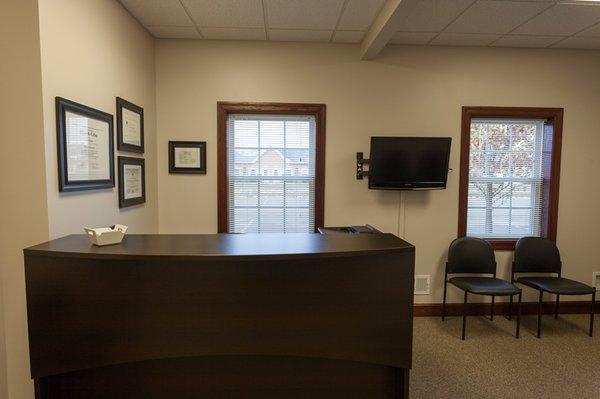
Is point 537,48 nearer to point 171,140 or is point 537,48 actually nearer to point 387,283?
point 387,283

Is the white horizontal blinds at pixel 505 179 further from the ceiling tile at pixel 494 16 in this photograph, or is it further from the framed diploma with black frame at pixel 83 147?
the framed diploma with black frame at pixel 83 147

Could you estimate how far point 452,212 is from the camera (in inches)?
134

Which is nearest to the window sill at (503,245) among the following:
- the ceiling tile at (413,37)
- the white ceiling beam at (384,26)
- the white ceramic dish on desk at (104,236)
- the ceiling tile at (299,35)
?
the ceiling tile at (413,37)

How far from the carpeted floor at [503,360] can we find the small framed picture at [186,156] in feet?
8.23

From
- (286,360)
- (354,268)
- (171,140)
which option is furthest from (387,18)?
(286,360)

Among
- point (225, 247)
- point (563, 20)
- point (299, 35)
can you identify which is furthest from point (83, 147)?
point (563, 20)

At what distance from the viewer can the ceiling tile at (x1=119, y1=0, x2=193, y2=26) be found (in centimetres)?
250

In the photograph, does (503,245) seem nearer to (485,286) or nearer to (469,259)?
(469,259)

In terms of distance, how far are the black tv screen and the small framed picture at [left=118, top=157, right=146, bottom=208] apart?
203 cm

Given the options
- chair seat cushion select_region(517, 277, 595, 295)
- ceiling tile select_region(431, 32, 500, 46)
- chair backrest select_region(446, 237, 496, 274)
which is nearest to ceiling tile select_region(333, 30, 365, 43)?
ceiling tile select_region(431, 32, 500, 46)

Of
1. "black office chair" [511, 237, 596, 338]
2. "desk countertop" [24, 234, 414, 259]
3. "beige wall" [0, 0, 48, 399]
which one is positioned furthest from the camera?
"black office chair" [511, 237, 596, 338]


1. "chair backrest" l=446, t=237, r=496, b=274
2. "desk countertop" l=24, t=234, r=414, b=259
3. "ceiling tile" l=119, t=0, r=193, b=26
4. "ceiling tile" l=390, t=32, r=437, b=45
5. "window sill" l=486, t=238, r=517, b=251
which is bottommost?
"chair backrest" l=446, t=237, r=496, b=274

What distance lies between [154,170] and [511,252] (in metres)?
3.61

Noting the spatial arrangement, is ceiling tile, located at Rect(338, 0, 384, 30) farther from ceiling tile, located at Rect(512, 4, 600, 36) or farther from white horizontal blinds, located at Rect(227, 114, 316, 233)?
ceiling tile, located at Rect(512, 4, 600, 36)
